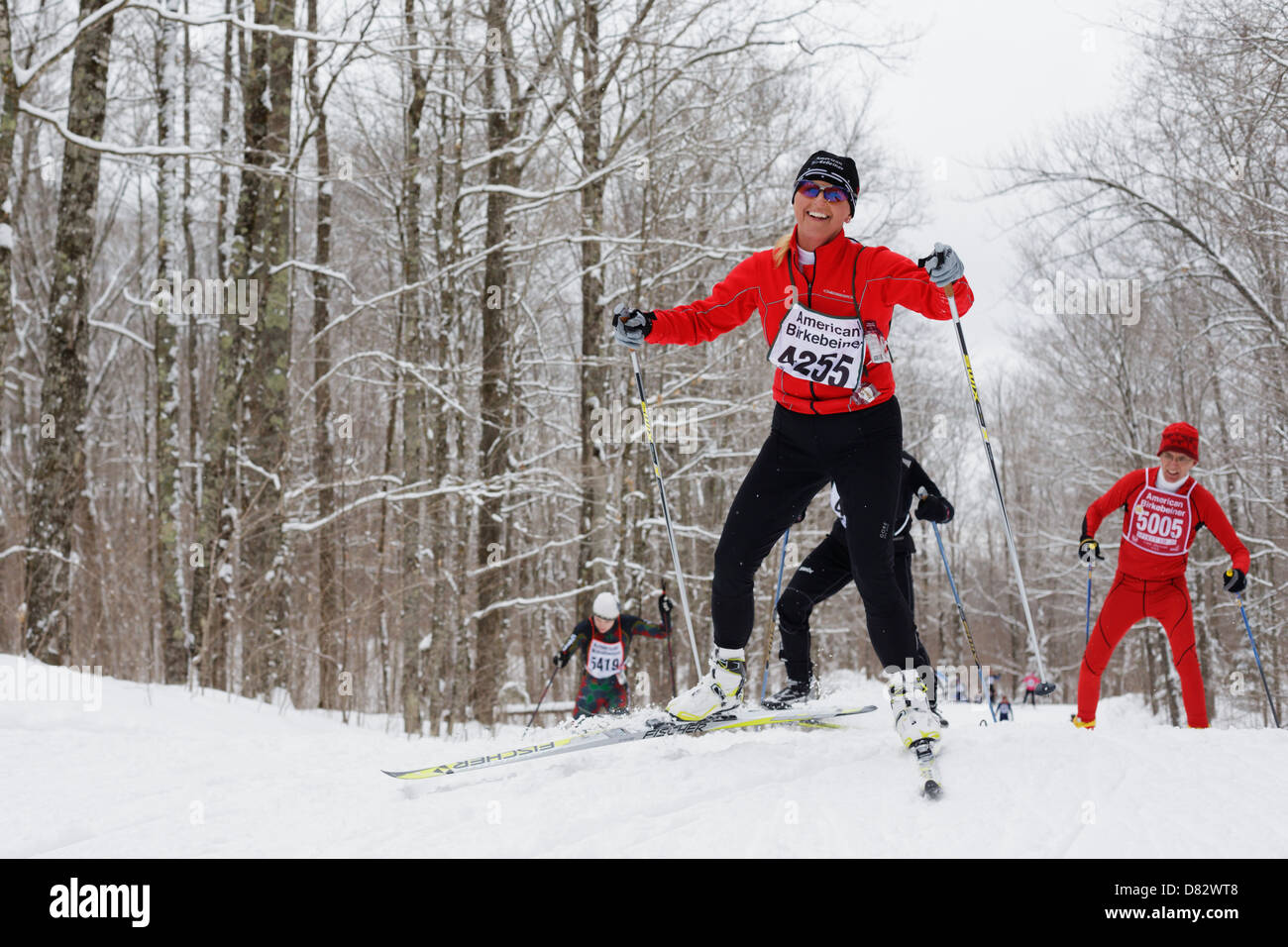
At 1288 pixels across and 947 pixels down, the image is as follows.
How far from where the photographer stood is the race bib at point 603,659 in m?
8.03

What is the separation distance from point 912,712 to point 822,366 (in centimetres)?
Answer: 137

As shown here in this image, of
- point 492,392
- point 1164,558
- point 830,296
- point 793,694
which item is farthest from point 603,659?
point 492,392

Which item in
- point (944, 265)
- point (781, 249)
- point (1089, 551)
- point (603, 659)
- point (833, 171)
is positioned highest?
point (833, 171)

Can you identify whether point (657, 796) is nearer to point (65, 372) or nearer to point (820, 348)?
point (820, 348)

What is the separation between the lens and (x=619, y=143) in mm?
11453

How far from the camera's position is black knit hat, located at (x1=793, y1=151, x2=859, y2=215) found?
359cm

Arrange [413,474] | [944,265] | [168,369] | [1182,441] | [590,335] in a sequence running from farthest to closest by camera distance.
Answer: [168,369] < [590,335] < [413,474] < [1182,441] < [944,265]

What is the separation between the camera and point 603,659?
806 centimetres

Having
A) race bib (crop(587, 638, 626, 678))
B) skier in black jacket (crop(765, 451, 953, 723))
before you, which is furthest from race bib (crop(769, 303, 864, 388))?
race bib (crop(587, 638, 626, 678))

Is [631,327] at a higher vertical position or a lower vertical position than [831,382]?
higher

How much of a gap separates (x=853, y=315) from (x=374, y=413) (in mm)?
19740

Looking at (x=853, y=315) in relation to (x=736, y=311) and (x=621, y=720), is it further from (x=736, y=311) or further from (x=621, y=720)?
(x=621, y=720)

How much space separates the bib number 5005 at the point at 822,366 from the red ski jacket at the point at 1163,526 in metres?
3.16

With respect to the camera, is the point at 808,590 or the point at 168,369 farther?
the point at 168,369
